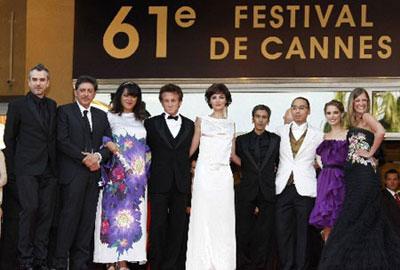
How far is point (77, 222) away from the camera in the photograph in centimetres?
829

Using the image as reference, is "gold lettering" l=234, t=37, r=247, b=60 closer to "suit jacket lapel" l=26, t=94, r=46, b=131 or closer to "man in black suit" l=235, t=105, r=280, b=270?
"man in black suit" l=235, t=105, r=280, b=270

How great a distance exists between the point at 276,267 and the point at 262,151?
4.90 feet

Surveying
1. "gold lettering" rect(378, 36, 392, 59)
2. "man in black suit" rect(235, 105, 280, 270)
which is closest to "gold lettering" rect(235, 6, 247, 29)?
"gold lettering" rect(378, 36, 392, 59)

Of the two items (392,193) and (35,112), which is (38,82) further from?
(392,193)

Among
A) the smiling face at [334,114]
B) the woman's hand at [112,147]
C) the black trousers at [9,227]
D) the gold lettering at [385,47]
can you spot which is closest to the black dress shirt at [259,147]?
the smiling face at [334,114]

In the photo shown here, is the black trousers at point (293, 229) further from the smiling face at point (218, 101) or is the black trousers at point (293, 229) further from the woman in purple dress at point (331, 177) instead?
the smiling face at point (218, 101)

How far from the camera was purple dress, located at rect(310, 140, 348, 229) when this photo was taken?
346 inches

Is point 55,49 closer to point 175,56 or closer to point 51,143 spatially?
point 175,56

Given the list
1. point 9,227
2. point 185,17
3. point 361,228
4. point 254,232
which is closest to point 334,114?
point 361,228

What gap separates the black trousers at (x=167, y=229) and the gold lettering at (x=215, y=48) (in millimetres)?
3063

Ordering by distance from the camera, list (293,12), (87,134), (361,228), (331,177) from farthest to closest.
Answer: (293,12) → (331,177) → (87,134) → (361,228)

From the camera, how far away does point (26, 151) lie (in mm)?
8188

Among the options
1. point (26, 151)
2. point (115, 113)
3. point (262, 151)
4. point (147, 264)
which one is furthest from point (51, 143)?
point (262, 151)

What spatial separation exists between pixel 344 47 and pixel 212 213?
3.48 m
